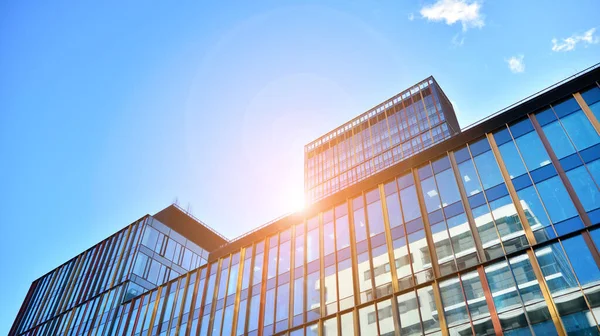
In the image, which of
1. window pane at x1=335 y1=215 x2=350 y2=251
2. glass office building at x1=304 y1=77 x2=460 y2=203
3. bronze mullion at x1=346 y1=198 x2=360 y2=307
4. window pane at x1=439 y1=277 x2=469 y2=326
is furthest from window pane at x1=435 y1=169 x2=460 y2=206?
glass office building at x1=304 y1=77 x2=460 y2=203

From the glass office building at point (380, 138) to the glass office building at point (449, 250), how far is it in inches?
2221

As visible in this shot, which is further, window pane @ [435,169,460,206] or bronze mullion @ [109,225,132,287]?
bronze mullion @ [109,225,132,287]

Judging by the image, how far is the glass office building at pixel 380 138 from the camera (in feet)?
292

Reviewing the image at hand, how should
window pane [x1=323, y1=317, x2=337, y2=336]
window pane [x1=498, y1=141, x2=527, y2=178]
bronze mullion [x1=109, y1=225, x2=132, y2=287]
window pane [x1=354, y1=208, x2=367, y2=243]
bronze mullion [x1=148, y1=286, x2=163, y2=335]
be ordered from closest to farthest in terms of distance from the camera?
window pane [x1=498, y1=141, x2=527, y2=178], window pane [x1=323, y1=317, x2=337, y2=336], window pane [x1=354, y1=208, x2=367, y2=243], bronze mullion [x1=148, y1=286, x2=163, y2=335], bronze mullion [x1=109, y1=225, x2=132, y2=287]

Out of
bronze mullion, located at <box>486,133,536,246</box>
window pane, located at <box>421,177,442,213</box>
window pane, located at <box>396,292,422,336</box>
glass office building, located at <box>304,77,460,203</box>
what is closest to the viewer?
bronze mullion, located at <box>486,133,536,246</box>

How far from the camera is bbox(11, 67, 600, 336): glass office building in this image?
20688mm

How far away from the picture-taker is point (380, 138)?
95.9 metres

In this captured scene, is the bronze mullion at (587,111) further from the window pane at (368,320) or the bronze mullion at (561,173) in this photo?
Result: the window pane at (368,320)

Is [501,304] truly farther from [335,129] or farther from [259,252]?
[335,129]

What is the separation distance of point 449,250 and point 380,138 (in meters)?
72.7

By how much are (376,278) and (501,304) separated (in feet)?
25.3

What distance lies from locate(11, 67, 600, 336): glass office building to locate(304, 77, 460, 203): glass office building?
185 feet

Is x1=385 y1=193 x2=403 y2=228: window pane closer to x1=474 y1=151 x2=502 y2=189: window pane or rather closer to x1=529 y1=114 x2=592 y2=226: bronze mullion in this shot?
x1=474 y1=151 x2=502 y2=189: window pane

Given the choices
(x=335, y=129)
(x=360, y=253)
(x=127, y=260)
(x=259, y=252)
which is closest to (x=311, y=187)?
(x=335, y=129)
